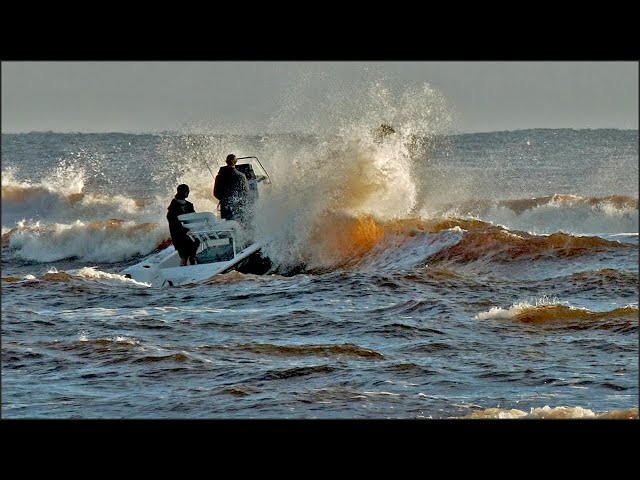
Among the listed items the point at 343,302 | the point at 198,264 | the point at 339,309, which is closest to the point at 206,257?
the point at 198,264

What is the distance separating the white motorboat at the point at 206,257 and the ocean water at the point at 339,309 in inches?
13.0

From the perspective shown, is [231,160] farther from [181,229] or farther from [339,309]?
[339,309]

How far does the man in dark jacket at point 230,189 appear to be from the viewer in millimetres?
13938

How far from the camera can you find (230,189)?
46.0ft

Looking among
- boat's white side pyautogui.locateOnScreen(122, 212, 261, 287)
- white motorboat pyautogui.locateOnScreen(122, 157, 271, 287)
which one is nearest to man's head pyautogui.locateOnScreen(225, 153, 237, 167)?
white motorboat pyautogui.locateOnScreen(122, 157, 271, 287)

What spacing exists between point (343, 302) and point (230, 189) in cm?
342

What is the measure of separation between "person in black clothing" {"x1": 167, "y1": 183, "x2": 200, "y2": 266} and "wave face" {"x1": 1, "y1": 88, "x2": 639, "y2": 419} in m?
0.59

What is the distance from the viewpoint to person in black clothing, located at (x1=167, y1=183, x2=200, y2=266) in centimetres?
1291

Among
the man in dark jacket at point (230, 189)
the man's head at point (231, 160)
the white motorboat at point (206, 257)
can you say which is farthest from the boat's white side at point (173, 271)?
the man's head at point (231, 160)

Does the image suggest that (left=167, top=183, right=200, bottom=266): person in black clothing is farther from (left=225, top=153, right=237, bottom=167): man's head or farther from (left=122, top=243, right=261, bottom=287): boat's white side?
(left=225, top=153, right=237, bottom=167): man's head

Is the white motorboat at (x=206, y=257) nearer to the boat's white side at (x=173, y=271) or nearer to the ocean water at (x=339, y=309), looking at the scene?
the boat's white side at (x=173, y=271)
